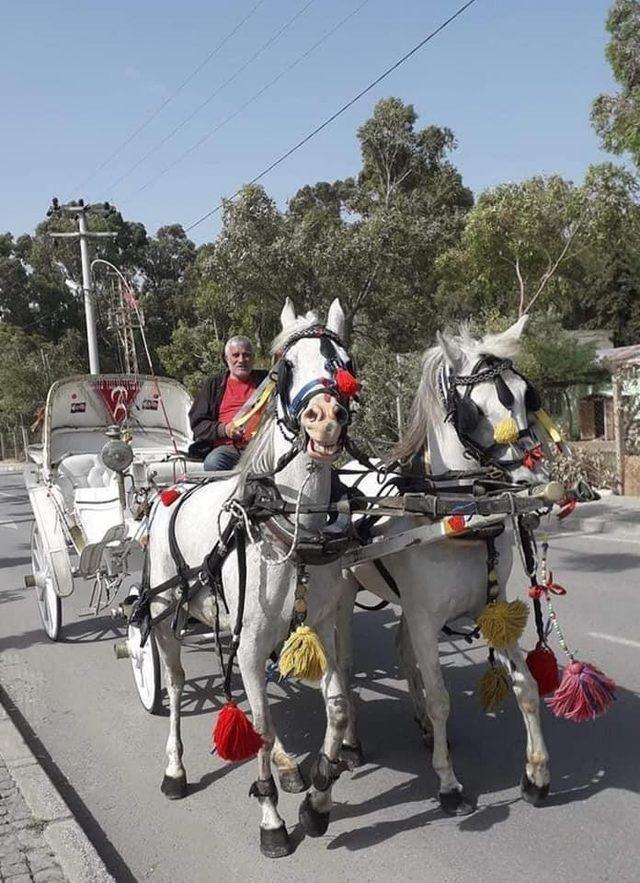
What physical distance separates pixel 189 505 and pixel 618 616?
14.2ft

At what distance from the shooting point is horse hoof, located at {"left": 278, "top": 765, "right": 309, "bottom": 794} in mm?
4082

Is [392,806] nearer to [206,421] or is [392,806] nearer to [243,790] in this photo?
[243,790]

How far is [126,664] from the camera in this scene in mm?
6617

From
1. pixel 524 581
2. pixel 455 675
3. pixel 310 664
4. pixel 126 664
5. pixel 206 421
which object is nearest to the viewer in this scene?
pixel 310 664

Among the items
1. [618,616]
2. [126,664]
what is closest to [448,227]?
[618,616]

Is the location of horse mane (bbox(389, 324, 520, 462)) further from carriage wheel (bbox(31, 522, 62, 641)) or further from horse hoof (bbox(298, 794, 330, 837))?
carriage wheel (bbox(31, 522, 62, 641))

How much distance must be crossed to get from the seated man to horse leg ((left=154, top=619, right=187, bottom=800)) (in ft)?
3.54

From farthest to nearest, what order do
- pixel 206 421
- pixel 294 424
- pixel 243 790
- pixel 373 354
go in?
pixel 373 354, pixel 206 421, pixel 243 790, pixel 294 424

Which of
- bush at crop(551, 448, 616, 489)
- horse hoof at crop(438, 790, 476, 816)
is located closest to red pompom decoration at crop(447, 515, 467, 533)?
horse hoof at crop(438, 790, 476, 816)

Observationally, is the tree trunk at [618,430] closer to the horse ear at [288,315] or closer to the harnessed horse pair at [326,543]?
the harnessed horse pair at [326,543]

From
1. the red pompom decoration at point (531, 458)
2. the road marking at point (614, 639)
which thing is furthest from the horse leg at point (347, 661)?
the road marking at point (614, 639)

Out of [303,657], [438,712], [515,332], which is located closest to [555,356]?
[515,332]

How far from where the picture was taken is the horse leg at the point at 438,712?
374 centimetres

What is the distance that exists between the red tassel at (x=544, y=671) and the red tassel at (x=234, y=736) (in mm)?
1394
